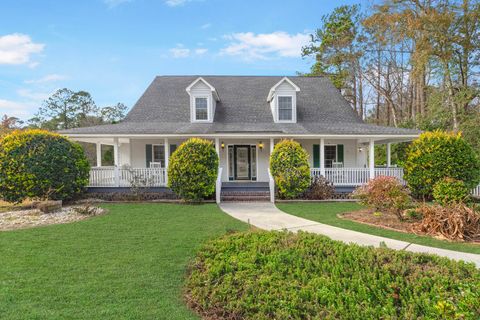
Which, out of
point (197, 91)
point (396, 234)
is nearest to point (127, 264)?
point (396, 234)

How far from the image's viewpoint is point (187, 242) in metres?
5.47

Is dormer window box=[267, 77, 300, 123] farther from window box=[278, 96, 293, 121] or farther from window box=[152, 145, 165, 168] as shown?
window box=[152, 145, 165, 168]

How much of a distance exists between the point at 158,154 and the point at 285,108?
23.2 ft

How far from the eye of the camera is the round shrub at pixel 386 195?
285 inches

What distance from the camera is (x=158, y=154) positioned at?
14297mm

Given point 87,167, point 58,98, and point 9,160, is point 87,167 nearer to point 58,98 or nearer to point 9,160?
point 9,160

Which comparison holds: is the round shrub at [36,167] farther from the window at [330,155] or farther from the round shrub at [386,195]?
the window at [330,155]

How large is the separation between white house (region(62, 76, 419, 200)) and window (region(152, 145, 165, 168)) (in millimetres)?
49

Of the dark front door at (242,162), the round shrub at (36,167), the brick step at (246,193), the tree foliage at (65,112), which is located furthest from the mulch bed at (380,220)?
the tree foliage at (65,112)

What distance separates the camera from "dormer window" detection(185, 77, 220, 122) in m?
14.2

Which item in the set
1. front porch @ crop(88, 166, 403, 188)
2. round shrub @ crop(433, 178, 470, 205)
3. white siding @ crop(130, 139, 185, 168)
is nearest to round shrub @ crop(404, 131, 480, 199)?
front porch @ crop(88, 166, 403, 188)

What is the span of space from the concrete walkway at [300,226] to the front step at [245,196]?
2.01 feet

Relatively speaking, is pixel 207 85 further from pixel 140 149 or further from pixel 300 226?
pixel 300 226

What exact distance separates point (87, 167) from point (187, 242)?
7.85 m
